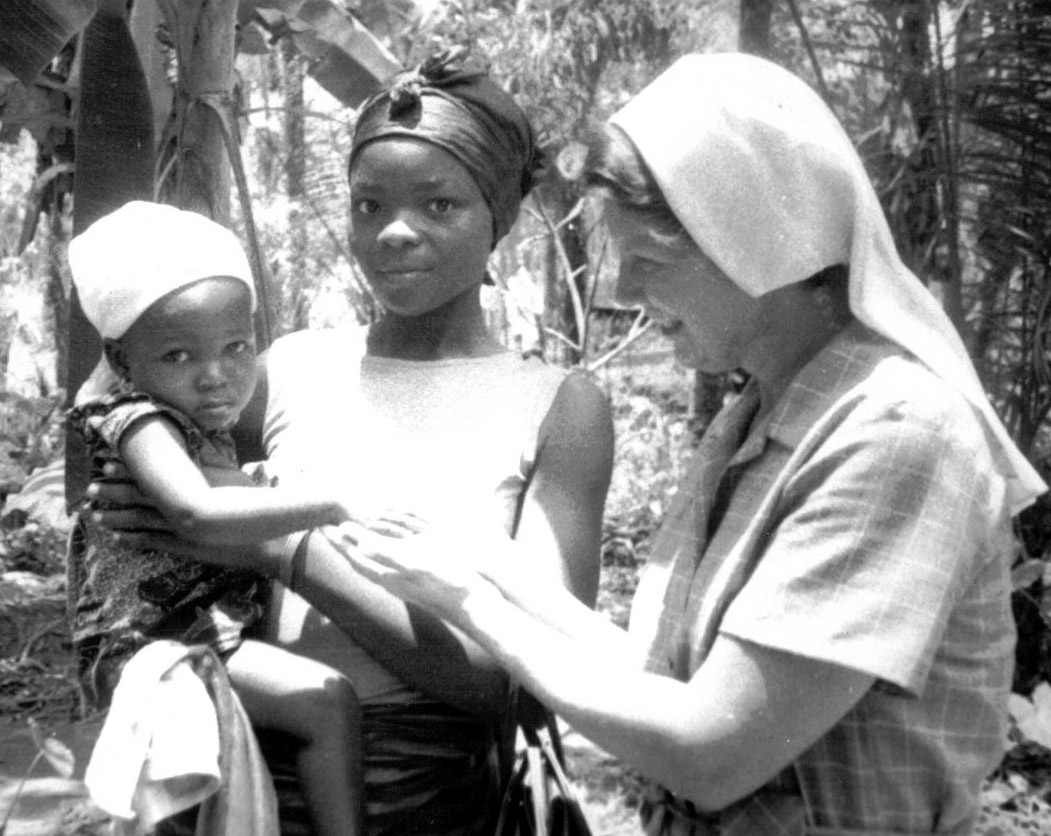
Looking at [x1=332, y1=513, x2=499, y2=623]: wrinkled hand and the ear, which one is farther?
the ear

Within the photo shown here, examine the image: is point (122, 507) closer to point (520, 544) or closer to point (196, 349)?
point (196, 349)

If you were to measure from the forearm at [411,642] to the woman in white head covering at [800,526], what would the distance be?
0.36 m

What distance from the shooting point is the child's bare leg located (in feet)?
6.81

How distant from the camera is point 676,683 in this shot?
166cm

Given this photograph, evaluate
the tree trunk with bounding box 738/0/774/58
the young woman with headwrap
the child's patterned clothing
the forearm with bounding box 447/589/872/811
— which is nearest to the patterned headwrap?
the young woman with headwrap

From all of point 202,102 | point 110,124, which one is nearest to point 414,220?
point 202,102

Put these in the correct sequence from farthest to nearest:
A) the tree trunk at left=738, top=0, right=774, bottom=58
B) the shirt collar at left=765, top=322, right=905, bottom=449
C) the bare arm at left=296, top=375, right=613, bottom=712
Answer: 1. the tree trunk at left=738, top=0, right=774, bottom=58
2. the bare arm at left=296, top=375, right=613, bottom=712
3. the shirt collar at left=765, top=322, right=905, bottom=449

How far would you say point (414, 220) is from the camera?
2.34 m

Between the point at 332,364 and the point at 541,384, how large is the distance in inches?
14.6

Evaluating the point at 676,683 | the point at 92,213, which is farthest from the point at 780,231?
the point at 92,213

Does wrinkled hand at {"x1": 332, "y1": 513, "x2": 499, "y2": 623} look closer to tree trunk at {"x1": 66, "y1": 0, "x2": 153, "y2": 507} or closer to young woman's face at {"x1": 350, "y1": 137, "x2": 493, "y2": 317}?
young woman's face at {"x1": 350, "y1": 137, "x2": 493, "y2": 317}

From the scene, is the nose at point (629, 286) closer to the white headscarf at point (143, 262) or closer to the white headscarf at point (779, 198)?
the white headscarf at point (779, 198)

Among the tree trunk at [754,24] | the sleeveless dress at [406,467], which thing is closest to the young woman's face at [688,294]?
the sleeveless dress at [406,467]

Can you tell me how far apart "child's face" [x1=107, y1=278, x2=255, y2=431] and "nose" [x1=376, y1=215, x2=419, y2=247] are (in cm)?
25
